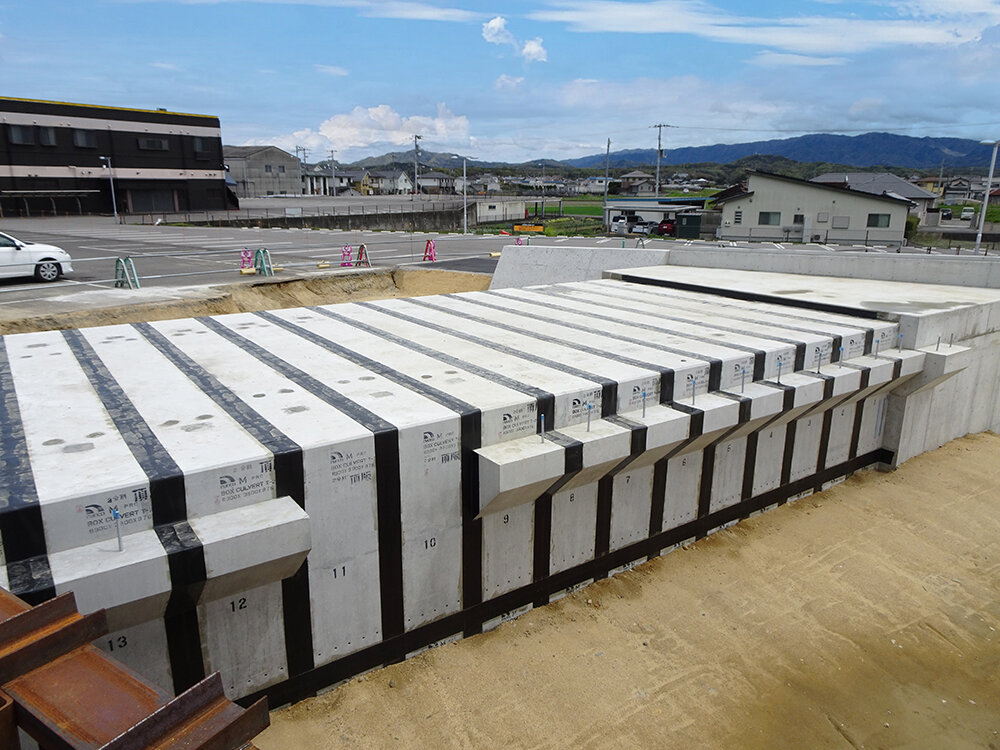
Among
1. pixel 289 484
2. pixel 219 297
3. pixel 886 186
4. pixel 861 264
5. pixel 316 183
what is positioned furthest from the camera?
pixel 316 183

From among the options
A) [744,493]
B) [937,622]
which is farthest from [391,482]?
[937,622]

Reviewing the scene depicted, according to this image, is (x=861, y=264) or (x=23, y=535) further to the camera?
(x=861, y=264)

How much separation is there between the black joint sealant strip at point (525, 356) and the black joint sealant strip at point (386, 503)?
1755 millimetres

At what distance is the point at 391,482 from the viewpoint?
6.63 metres

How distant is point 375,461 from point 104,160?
6284 centimetres

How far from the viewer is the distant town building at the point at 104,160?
54.0 metres

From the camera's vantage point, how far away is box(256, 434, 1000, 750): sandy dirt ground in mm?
6535

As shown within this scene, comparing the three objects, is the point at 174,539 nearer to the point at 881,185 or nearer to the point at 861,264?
the point at 861,264

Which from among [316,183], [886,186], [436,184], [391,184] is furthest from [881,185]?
[391,184]

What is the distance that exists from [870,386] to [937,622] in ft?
12.0

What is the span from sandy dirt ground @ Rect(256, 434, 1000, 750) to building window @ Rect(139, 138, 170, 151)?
64254 millimetres

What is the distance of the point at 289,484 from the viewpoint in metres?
5.99

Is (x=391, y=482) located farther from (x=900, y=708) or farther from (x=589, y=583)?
(x=900, y=708)

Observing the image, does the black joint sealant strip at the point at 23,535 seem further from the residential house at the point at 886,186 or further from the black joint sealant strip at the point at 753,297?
the residential house at the point at 886,186
